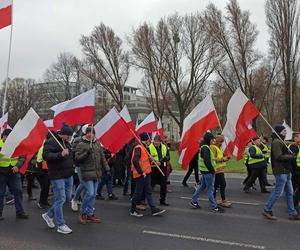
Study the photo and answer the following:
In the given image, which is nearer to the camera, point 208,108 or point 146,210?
point 146,210

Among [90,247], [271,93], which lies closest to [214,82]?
[271,93]

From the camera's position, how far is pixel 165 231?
7020 mm

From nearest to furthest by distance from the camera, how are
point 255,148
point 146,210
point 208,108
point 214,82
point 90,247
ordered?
point 90,247 < point 146,210 < point 208,108 < point 255,148 < point 214,82

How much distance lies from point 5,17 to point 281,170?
7550 millimetres

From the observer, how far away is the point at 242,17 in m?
40.5

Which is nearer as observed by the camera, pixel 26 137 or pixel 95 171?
pixel 26 137

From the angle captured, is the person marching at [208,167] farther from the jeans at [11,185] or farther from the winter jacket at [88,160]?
the jeans at [11,185]

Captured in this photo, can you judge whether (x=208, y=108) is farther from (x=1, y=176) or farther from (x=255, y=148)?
(x=1, y=176)

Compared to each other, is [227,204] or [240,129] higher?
[240,129]

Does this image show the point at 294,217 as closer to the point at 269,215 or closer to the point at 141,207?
the point at 269,215

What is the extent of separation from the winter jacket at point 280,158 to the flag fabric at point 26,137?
14.0ft

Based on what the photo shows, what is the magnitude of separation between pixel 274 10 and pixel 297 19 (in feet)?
6.96

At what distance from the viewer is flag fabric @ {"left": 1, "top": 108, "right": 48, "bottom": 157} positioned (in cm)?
728

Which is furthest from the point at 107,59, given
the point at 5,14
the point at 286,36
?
the point at 5,14
